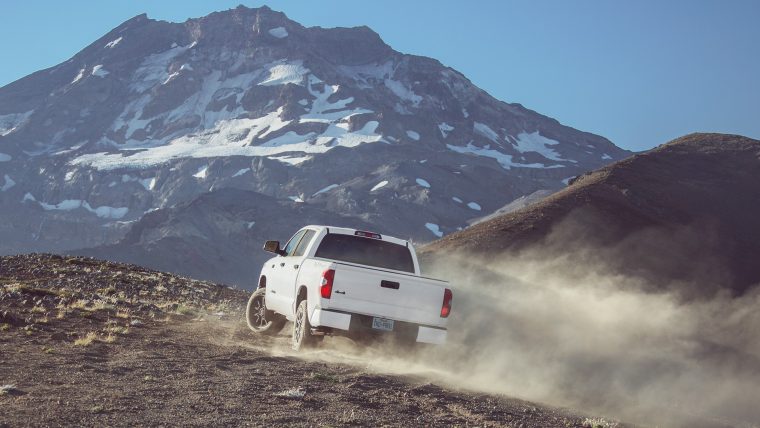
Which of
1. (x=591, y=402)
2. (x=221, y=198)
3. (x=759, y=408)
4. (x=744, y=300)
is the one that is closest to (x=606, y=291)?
(x=744, y=300)

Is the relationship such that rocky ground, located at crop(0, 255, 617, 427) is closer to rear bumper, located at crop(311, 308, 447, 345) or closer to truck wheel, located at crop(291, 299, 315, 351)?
truck wheel, located at crop(291, 299, 315, 351)

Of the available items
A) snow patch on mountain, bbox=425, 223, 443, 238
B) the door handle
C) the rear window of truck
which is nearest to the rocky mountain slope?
the rear window of truck

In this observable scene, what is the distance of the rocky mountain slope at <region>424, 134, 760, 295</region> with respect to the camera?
47.9m

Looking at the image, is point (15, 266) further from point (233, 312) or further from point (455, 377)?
point (455, 377)

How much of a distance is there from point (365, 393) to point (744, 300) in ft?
134

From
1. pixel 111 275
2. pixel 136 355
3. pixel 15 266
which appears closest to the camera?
pixel 136 355

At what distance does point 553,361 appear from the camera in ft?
65.6

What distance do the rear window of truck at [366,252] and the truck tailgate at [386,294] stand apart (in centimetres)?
151

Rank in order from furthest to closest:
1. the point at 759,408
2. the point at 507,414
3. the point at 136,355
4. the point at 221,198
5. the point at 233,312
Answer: the point at 221,198
the point at 233,312
the point at 759,408
the point at 136,355
the point at 507,414

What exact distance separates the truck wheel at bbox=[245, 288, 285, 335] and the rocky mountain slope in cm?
3051

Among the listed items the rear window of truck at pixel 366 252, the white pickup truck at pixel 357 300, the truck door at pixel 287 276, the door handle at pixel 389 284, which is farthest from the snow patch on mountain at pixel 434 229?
the door handle at pixel 389 284

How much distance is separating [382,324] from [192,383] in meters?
3.73

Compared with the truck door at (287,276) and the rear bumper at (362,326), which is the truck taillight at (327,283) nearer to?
the rear bumper at (362,326)

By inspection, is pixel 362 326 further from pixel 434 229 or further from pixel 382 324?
pixel 434 229
